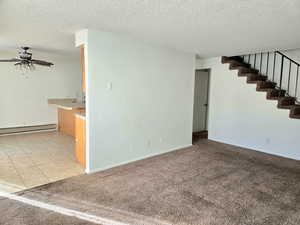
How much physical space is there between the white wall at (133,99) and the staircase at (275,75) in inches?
56.5

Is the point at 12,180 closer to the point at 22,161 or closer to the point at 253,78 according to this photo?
the point at 22,161

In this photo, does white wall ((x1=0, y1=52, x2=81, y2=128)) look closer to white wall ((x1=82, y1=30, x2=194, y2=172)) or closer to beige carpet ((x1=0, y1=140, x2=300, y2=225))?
white wall ((x1=82, y1=30, x2=194, y2=172))

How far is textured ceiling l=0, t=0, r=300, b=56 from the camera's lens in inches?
85.7

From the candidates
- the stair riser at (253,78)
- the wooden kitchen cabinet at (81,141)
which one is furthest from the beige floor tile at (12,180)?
the stair riser at (253,78)

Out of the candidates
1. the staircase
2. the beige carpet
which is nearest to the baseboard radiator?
the beige carpet

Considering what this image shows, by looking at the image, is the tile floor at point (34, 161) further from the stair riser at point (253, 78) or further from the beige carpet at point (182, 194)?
the stair riser at point (253, 78)

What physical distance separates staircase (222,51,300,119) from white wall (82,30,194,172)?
1435 millimetres

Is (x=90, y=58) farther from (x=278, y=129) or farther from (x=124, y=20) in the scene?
(x=278, y=129)

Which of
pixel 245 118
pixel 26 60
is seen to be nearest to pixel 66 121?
pixel 26 60

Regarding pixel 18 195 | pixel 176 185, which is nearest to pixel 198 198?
pixel 176 185

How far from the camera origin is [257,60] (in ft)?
17.9

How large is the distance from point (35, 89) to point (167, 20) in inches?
207

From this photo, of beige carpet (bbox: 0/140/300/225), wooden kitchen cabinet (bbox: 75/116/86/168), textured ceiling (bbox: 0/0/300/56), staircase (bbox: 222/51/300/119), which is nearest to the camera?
textured ceiling (bbox: 0/0/300/56)

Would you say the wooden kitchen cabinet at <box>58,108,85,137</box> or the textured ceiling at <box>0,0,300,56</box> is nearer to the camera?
the textured ceiling at <box>0,0,300,56</box>
